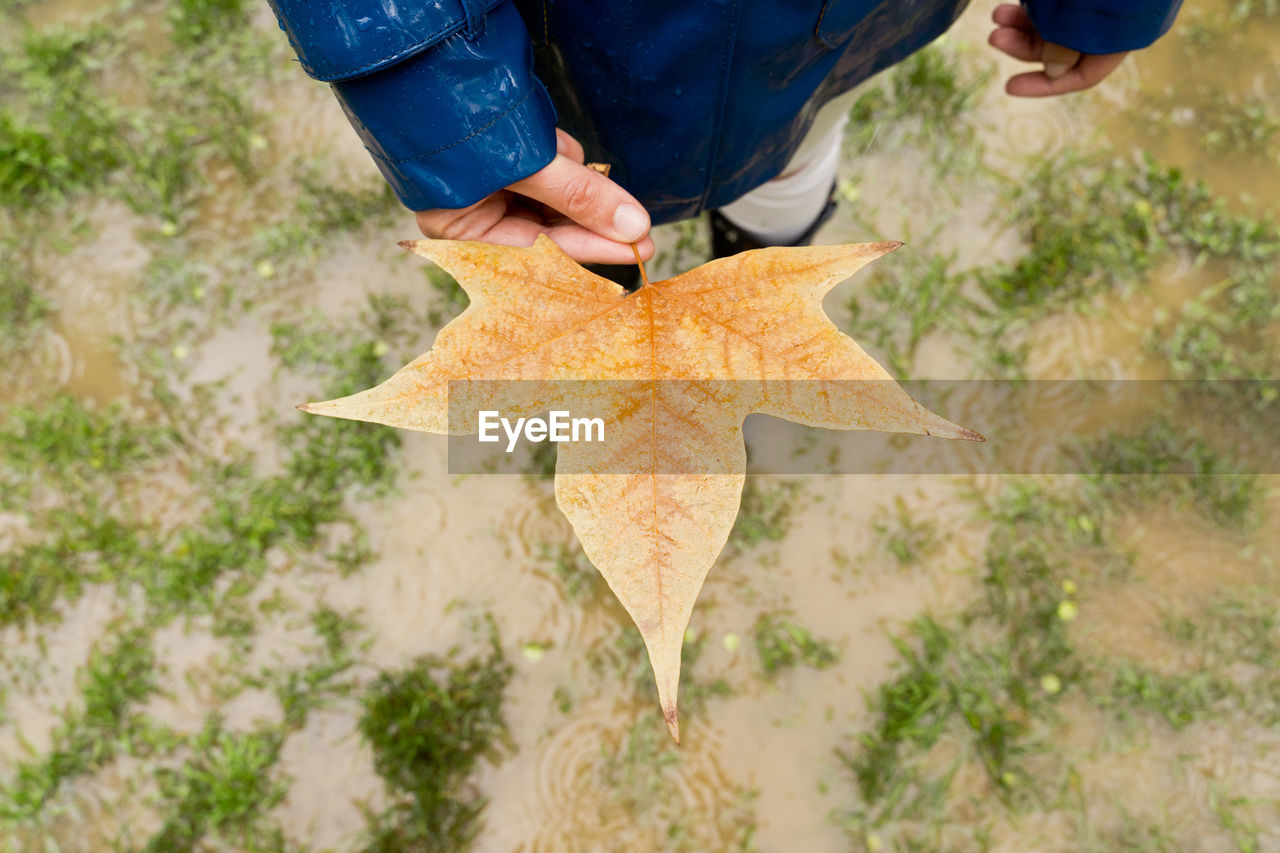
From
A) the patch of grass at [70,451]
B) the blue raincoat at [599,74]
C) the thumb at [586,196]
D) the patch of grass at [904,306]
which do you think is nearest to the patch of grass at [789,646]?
the patch of grass at [904,306]

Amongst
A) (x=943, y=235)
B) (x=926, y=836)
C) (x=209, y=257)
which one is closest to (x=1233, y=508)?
(x=943, y=235)

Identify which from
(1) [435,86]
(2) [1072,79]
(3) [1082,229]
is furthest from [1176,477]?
(1) [435,86]

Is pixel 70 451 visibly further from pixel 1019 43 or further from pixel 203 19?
pixel 1019 43

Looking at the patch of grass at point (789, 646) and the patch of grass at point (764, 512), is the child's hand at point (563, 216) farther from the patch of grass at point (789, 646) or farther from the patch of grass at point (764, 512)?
the patch of grass at point (789, 646)

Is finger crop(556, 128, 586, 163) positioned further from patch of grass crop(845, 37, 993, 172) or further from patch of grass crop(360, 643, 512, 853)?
patch of grass crop(845, 37, 993, 172)

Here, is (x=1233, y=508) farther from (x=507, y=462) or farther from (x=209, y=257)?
(x=209, y=257)
